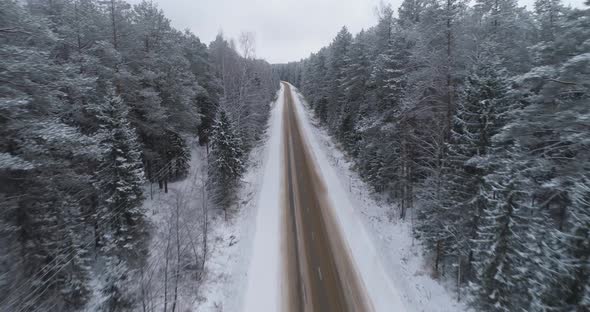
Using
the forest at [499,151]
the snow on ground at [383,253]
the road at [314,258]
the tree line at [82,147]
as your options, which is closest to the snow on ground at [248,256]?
the road at [314,258]

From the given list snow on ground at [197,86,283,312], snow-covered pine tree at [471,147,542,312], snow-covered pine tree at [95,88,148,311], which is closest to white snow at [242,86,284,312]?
snow on ground at [197,86,283,312]

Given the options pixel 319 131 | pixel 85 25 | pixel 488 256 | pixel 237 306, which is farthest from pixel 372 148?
pixel 319 131

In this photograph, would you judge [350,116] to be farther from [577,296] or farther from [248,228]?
[577,296]

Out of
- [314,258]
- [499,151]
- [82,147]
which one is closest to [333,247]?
[314,258]

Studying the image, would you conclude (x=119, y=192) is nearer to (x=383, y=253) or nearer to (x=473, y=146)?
(x=383, y=253)

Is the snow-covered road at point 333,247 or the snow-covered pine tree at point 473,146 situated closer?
the snow-covered pine tree at point 473,146

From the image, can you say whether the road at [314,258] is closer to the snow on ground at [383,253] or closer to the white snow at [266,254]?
the white snow at [266,254]
